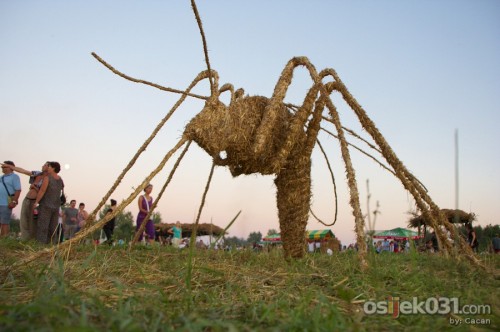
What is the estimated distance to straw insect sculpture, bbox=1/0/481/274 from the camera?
338cm

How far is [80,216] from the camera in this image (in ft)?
43.2

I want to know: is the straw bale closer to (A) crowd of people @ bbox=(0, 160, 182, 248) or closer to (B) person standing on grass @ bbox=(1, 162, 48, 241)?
(A) crowd of people @ bbox=(0, 160, 182, 248)

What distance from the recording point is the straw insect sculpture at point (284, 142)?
3375 millimetres

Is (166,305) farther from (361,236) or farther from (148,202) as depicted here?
(148,202)

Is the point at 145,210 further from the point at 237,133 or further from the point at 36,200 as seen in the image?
the point at 237,133

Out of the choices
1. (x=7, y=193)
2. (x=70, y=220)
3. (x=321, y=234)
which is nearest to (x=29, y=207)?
(x=7, y=193)

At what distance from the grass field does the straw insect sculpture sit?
0.53 meters

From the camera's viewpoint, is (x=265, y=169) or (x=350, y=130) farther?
(x=350, y=130)

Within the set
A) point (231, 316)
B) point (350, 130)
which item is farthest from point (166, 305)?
point (350, 130)

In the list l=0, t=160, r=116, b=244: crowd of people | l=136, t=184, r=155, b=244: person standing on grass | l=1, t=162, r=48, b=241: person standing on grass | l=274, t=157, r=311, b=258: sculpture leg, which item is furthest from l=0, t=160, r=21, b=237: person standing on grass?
l=274, t=157, r=311, b=258: sculpture leg

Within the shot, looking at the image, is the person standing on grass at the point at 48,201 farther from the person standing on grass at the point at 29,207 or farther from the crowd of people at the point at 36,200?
the person standing on grass at the point at 29,207

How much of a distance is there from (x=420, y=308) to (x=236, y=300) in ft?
3.00

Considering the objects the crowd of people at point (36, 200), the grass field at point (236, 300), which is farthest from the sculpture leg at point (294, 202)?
the crowd of people at point (36, 200)

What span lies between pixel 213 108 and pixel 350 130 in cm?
181
